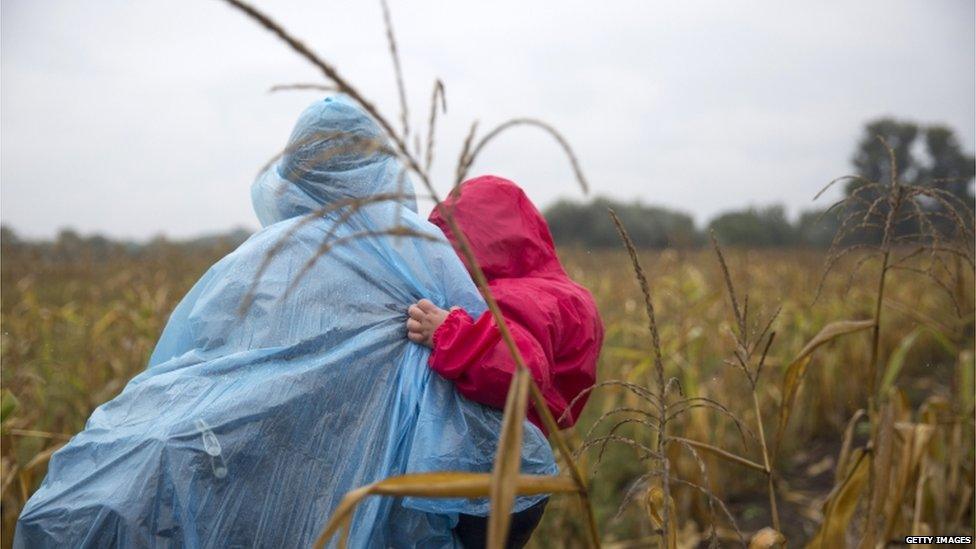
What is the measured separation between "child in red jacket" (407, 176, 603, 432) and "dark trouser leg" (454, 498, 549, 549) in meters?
0.21

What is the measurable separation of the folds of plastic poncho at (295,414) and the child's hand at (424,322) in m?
0.03

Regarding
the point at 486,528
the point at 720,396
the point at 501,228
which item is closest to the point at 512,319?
the point at 501,228

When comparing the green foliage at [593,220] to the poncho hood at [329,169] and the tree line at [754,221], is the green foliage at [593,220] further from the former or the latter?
the poncho hood at [329,169]

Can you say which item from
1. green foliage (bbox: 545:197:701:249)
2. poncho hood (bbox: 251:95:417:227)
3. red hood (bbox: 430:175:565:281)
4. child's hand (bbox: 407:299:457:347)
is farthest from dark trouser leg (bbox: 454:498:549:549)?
green foliage (bbox: 545:197:701:249)

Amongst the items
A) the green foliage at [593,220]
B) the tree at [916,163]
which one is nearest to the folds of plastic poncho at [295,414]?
the tree at [916,163]

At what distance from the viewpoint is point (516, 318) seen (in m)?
1.68

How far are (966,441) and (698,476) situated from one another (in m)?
1.44

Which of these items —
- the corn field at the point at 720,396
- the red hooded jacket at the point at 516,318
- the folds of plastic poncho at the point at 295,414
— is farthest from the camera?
the red hooded jacket at the point at 516,318

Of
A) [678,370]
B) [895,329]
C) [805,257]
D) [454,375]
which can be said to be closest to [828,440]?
[678,370]

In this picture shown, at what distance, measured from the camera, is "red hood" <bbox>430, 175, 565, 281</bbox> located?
1.84m

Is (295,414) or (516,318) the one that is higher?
(516,318)

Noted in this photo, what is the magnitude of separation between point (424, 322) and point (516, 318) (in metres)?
0.21

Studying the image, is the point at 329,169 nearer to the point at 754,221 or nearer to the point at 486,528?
the point at 486,528

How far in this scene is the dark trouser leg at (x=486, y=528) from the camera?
1.60 meters
